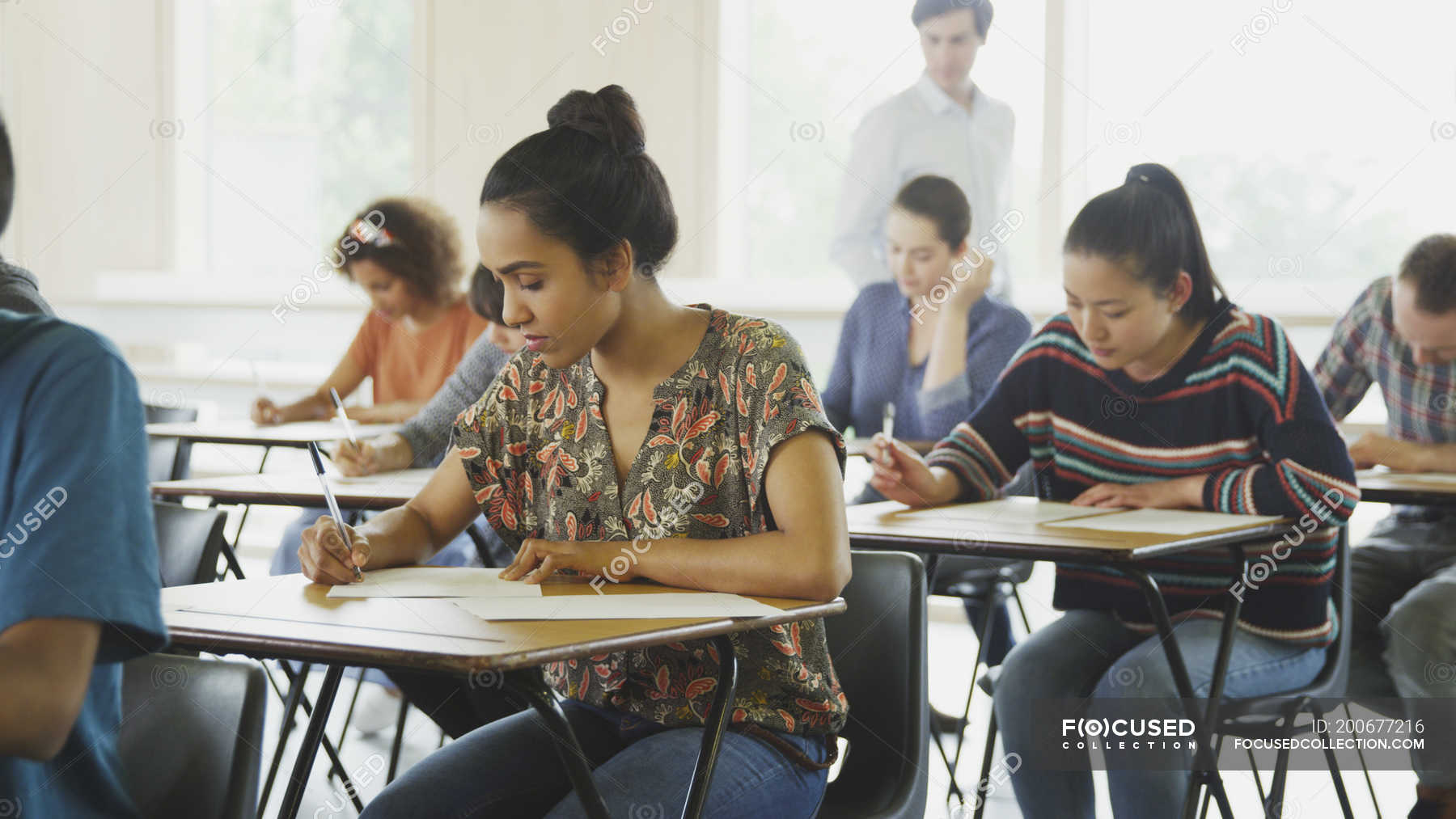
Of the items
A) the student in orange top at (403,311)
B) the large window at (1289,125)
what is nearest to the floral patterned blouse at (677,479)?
the student in orange top at (403,311)

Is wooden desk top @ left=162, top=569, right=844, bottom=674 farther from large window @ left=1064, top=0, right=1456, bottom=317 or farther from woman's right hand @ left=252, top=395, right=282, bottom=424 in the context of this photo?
large window @ left=1064, top=0, right=1456, bottom=317

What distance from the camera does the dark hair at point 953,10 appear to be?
393 cm

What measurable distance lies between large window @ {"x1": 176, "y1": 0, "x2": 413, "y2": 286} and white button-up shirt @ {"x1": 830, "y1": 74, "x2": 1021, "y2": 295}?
2.18 m

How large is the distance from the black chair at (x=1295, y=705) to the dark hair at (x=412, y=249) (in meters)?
2.46

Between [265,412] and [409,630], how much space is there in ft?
8.59

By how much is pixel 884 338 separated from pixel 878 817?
2.02 metres

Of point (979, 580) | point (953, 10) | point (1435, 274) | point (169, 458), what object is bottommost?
point (979, 580)

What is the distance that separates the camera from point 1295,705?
200 cm

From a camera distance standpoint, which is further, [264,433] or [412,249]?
[412,249]

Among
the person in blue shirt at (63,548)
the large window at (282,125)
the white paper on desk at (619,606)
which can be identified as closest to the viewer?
the person in blue shirt at (63,548)

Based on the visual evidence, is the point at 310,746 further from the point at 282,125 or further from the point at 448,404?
the point at 282,125

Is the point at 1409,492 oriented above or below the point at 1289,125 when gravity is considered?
below

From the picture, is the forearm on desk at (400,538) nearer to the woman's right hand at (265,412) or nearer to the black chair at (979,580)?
the black chair at (979,580)

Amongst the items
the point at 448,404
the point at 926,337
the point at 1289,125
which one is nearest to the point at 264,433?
the point at 448,404
